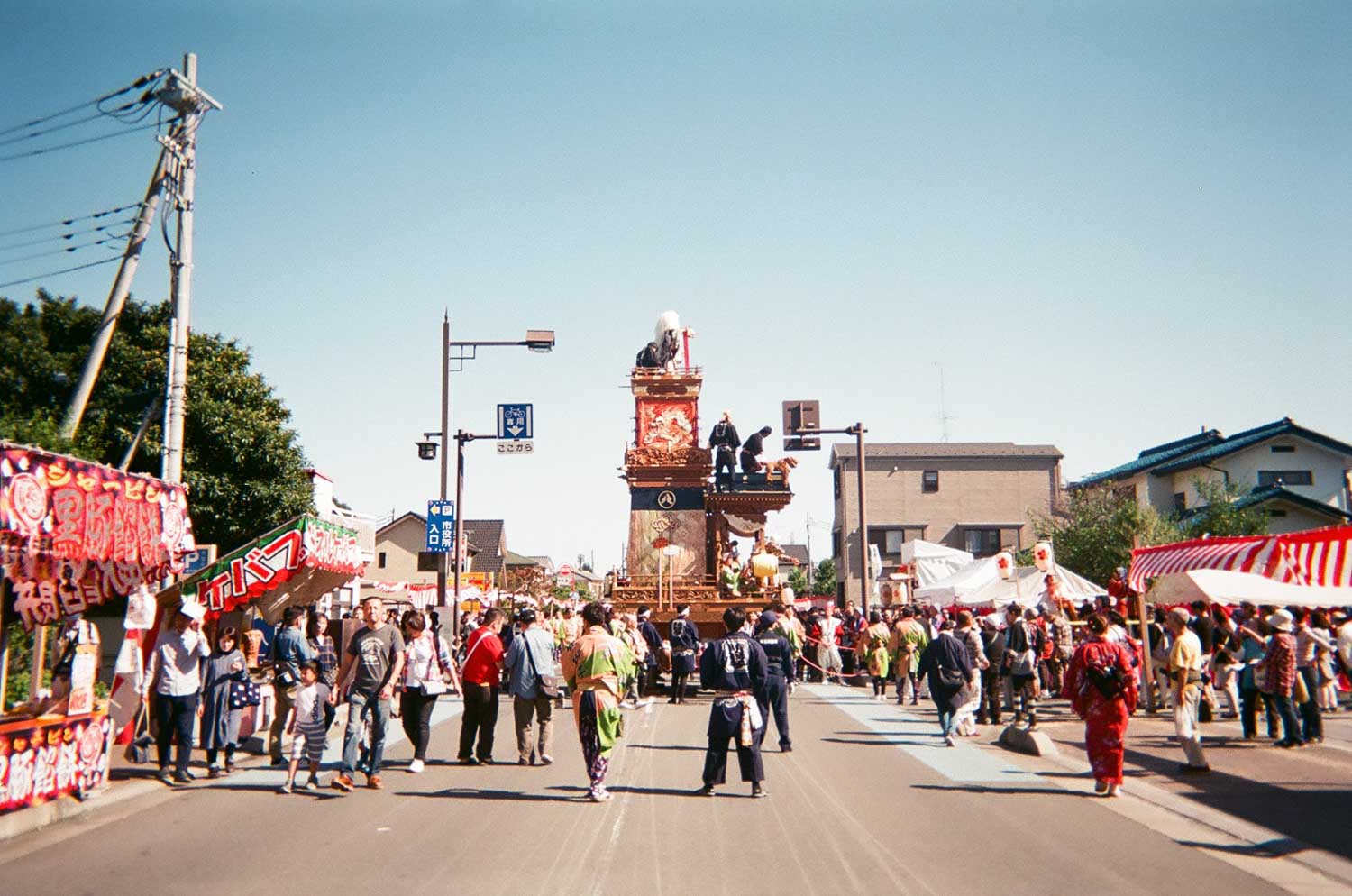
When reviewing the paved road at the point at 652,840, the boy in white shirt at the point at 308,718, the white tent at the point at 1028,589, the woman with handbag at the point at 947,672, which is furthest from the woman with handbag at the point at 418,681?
the white tent at the point at 1028,589

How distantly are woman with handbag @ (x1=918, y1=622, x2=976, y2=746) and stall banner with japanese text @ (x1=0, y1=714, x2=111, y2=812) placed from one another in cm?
1001

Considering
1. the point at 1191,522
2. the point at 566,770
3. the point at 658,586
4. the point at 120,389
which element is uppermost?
the point at 120,389

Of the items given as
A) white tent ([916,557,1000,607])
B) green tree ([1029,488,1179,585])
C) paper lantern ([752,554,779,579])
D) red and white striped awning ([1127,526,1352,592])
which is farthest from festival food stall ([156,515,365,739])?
green tree ([1029,488,1179,585])

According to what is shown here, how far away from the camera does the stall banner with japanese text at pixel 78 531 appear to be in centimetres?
817

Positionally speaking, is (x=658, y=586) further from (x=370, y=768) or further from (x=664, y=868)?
(x=664, y=868)

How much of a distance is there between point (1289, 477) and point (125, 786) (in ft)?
154

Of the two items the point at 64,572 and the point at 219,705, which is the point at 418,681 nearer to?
the point at 219,705

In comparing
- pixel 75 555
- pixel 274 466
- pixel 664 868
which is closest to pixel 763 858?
pixel 664 868

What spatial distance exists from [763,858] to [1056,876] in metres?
2.00

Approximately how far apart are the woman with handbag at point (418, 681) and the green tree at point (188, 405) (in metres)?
18.4

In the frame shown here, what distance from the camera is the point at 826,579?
3177 inches

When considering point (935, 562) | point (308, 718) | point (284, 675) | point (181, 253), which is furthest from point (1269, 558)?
point (181, 253)

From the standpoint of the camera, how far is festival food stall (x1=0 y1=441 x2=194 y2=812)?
8.20 metres

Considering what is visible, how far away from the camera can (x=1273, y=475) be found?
144ft
